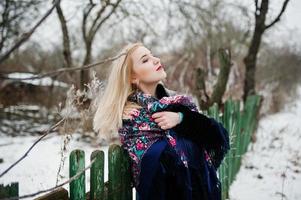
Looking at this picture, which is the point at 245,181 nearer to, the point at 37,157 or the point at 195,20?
the point at 37,157

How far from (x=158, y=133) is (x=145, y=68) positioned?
42 centimetres

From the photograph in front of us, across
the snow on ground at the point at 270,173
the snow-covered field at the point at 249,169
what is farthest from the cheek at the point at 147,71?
the snow on ground at the point at 270,173

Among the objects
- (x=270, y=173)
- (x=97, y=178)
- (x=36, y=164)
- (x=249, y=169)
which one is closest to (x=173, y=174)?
(x=97, y=178)

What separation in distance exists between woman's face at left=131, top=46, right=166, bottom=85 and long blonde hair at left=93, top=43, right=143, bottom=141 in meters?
0.04

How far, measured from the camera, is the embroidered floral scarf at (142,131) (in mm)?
1930

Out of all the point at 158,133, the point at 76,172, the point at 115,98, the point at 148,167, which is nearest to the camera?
the point at 76,172

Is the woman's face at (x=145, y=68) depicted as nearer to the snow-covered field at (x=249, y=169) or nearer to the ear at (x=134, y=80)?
the ear at (x=134, y=80)

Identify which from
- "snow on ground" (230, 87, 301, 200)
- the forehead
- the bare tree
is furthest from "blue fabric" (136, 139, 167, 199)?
the bare tree

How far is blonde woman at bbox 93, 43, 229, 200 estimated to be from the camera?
1.89 m

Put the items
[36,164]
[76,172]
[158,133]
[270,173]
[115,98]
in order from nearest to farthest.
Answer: [76,172]
[158,133]
[115,98]
[270,173]
[36,164]

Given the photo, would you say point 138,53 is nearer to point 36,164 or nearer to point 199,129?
point 199,129

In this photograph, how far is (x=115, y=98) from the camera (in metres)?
2.12

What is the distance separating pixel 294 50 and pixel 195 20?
1611 cm

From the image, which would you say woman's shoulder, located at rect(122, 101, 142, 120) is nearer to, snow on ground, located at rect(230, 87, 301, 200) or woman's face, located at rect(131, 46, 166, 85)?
woman's face, located at rect(131, 46, 166, 85)
